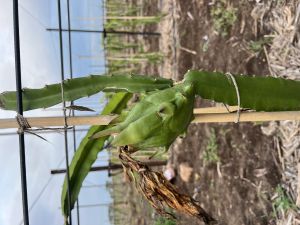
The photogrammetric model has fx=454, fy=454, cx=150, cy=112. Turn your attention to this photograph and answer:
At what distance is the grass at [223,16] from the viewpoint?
3.34 metres

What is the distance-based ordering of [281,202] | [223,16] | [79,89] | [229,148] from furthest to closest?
[223,16]
[229,148]
[281,202]
[79,89]

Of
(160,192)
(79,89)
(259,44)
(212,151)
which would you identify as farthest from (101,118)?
(212,151)

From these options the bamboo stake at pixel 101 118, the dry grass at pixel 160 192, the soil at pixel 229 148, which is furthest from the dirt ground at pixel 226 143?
the dry grass at pixel 160 192

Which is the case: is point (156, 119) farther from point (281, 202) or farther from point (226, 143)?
point (226, 143)

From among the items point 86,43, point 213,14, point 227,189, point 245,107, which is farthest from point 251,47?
point 86,43

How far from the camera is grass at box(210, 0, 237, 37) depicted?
3.34 metres

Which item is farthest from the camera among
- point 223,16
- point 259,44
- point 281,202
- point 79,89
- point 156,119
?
point 223,16

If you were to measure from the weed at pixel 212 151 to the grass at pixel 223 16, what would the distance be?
2.57ft

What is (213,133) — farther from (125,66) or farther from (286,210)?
(125,66)

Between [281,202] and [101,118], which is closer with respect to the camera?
[101,118]

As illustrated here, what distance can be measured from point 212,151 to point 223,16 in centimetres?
104

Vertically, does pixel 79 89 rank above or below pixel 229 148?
above

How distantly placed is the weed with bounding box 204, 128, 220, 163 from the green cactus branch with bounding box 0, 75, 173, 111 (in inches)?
83.1

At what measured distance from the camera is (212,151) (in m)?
3.50
